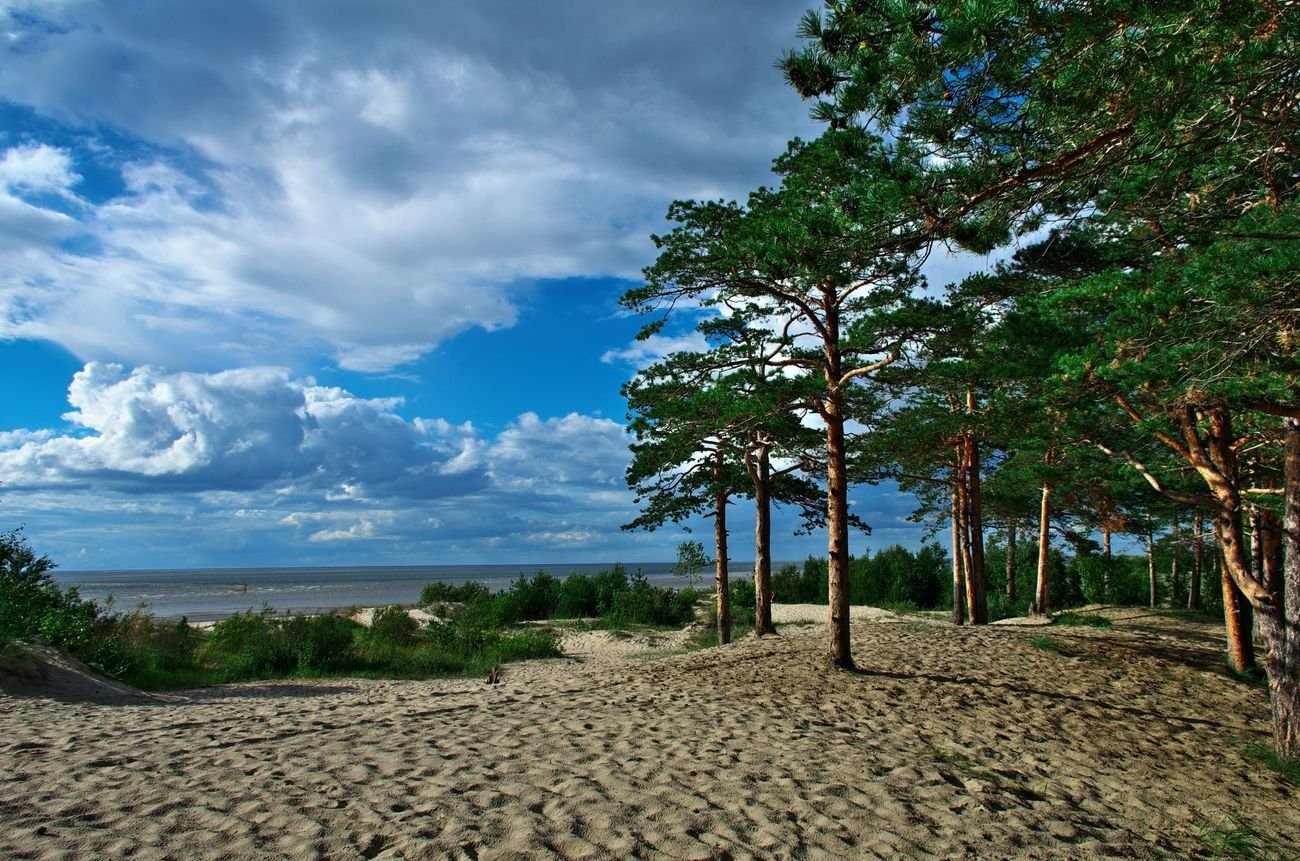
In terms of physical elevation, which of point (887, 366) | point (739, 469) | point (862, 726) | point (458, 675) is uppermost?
point (887, 366)

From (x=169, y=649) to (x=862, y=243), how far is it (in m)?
19.4

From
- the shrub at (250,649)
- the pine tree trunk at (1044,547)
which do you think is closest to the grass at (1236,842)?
the pine tree trunk at (1044,547)

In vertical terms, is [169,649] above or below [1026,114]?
below

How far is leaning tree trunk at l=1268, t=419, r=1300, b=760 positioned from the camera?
757 centimetres

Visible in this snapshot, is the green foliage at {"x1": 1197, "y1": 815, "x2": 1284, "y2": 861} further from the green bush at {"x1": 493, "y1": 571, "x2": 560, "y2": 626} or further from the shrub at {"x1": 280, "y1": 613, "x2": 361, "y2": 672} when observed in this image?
the green bush at {"x1": 493, "y1": 571, "x2": 560, "y2": 626}

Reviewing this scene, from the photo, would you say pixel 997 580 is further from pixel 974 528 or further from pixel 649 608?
pixel 974 528

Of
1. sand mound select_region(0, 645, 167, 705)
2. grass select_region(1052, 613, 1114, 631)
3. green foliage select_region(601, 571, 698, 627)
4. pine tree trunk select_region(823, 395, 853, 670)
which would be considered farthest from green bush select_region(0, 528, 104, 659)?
grass select_region(1052, 613, 1114, 631)

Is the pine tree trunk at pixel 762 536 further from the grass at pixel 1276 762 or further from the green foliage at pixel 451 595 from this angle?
the green foliage at pixel 451 595

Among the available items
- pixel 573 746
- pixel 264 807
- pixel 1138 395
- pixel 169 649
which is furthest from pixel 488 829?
pixel 169 649

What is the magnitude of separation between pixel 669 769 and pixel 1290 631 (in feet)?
23.3

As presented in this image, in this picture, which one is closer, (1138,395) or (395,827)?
(395,827)

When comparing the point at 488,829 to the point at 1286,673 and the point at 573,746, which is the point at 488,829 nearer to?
the point at 573,746

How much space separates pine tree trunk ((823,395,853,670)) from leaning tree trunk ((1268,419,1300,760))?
5.16 meters

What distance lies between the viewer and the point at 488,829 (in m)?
4.66
